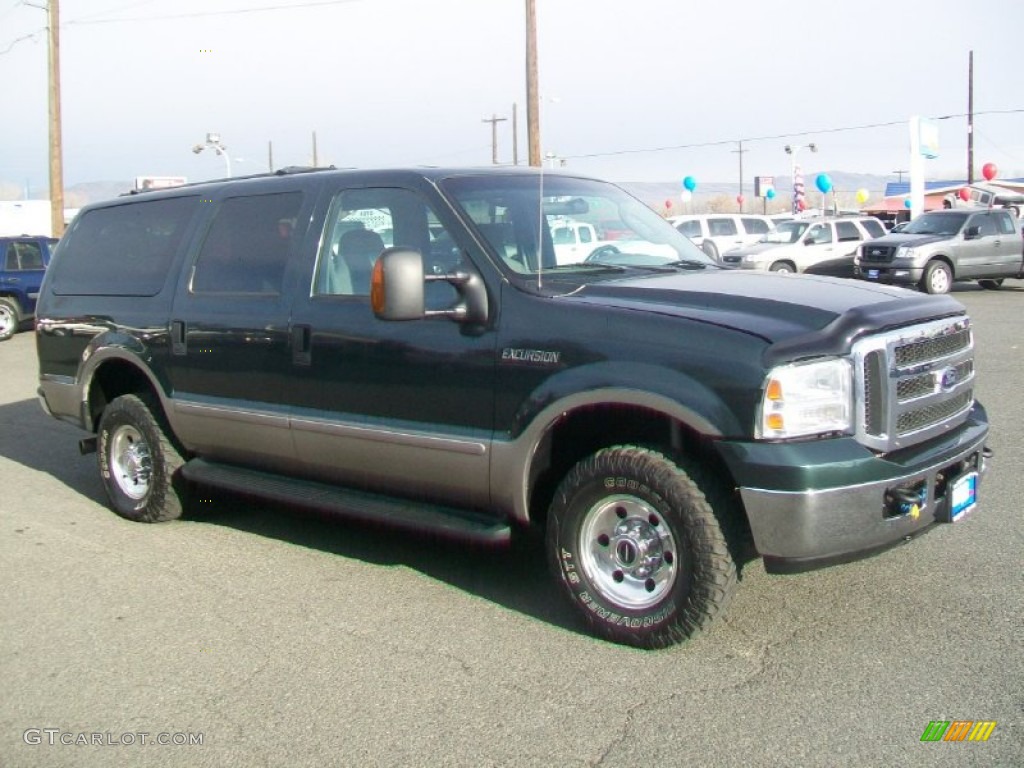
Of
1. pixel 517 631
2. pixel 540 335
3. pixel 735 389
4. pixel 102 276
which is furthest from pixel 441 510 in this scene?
pixel 102 276

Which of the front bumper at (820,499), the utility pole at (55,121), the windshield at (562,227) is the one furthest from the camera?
the utility pole at (55,121)

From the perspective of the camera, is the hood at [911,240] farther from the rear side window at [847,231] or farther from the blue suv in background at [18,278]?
the blue suv in background at [18,278]

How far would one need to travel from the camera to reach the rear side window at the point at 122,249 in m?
6.22

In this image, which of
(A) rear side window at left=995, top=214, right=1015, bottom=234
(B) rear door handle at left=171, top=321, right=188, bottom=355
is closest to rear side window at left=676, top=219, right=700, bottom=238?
(A) rear side window at left=995, top=214, right=1015, bottom=234

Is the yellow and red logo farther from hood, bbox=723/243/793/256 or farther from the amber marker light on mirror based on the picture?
hood, bbox=723/243/793/256

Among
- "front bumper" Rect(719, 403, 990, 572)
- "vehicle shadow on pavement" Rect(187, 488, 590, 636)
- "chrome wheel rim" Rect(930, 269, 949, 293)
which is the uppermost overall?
"chrome wheel rim" Rect(930, 269, 949, 293)

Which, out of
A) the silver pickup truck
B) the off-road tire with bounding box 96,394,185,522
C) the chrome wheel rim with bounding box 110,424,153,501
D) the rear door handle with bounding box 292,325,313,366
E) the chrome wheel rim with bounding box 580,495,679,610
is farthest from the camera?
the silver pickup truck

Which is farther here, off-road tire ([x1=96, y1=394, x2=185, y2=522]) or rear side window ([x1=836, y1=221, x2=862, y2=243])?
rear side window ([x1=836, y1=221, x2=862, y2=243])

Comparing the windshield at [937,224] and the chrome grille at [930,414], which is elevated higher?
the windshield at [937,224]

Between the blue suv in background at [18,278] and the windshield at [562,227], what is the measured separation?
16.6m

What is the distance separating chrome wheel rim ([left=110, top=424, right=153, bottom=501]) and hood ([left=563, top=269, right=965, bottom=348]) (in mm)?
3306

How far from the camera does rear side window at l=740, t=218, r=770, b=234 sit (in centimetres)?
2825

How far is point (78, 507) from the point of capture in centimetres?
690

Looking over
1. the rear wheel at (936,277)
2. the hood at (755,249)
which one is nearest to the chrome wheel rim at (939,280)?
the rear wheel at (936,277)
